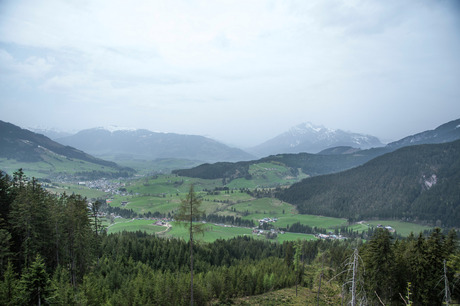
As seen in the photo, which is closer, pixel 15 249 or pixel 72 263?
pixel 15 249

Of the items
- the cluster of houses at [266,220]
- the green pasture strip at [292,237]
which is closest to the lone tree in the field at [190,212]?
the green pasture strip at [292,237]

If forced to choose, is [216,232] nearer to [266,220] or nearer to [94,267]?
[266,220]

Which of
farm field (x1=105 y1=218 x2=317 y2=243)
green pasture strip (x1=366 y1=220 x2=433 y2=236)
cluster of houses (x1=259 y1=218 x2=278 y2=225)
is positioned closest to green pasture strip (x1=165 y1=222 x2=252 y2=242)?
farm field (x1=105 y1=218 x2=317 y2=243)

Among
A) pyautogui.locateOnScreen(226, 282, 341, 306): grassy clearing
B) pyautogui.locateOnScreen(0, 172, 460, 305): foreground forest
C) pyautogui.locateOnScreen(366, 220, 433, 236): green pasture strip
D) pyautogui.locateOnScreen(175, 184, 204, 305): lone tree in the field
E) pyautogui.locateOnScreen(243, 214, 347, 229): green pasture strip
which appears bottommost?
pyautogui.locateOnScreen(243, 214, 347, 229): green pasture strip

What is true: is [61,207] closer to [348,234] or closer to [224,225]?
[224,225]

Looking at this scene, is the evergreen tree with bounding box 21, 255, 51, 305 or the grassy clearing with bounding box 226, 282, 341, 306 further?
the grassy clearing with bounding box 226, 282, 341, 306

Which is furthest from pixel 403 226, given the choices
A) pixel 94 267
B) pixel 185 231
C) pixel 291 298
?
pixel 94 267

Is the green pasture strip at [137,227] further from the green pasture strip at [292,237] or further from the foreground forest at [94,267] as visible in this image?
the foreground forest at [94,267]

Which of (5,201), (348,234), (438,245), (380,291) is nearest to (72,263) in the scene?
(5,201)

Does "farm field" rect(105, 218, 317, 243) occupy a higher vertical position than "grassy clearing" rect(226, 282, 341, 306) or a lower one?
lower

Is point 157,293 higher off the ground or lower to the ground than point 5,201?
lower

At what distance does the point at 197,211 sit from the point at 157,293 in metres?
17.5

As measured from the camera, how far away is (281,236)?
14938 cm

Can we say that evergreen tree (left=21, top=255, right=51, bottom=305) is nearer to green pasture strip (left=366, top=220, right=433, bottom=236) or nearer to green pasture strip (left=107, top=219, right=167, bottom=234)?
green pasture strip (left=107, top=219, right=167, bottom=234)
